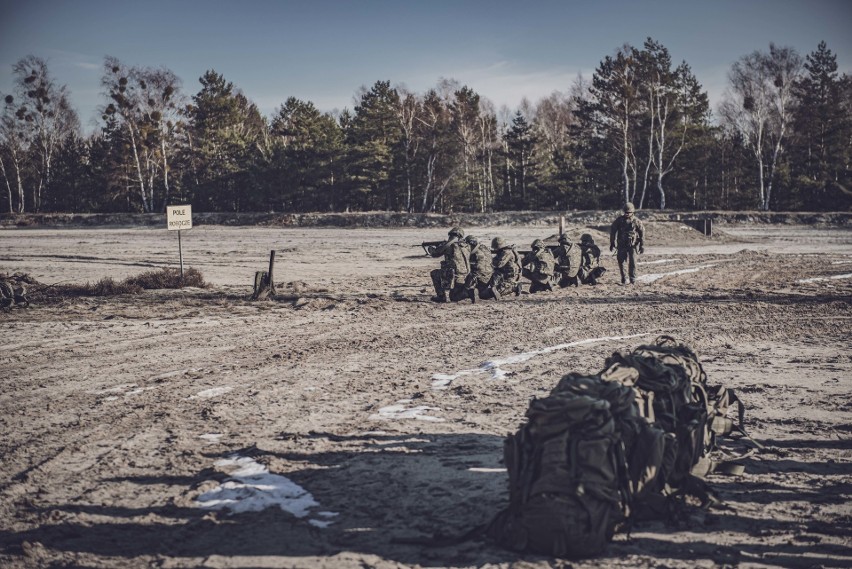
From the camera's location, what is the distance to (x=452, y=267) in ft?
52.5

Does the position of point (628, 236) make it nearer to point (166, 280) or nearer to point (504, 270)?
point (504, 270)

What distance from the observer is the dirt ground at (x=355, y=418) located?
486 centimetres

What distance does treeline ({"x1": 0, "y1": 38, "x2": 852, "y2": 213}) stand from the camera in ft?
154

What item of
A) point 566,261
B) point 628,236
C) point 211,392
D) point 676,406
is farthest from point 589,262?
point 676,406

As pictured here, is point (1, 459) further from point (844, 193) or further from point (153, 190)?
point (153, 190)

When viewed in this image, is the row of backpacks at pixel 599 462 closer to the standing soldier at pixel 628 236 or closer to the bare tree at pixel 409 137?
the standing soldier at pixel 628 236

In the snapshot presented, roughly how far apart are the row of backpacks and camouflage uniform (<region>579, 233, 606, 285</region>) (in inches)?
526

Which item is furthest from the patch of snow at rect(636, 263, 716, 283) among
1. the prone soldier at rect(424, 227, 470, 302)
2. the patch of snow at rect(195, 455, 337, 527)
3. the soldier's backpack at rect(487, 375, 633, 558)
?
the soldier's backpack at rect(487, 375, 633, 558)

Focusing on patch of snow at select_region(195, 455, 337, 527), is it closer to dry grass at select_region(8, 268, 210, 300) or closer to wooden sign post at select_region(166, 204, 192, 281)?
dry grass at select_region(8, 268, 210, 300)

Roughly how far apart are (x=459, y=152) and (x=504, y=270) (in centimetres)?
3643

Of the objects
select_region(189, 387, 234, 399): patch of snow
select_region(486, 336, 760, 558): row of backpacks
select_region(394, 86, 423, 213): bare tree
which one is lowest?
select_region(189, 387, 234, 399): patch of snow

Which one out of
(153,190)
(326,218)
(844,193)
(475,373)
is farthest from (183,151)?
(475,373)

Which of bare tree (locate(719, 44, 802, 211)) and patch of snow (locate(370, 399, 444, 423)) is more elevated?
bare tree (locate(719, 44, 802, 211))

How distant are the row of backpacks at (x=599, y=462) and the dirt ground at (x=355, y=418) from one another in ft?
0.61
